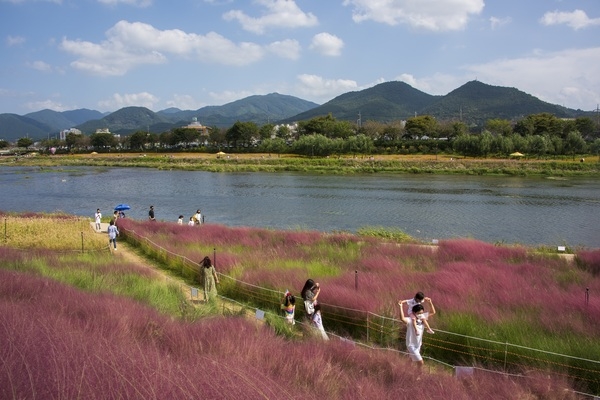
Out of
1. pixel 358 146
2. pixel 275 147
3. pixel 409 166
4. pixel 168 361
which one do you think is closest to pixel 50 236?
pixel 168 361

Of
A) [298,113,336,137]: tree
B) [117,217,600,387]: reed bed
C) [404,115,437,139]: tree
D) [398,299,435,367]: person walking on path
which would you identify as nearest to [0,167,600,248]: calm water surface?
[117,217,600,387]: reed bed

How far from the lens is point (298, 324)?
10789 millimetres

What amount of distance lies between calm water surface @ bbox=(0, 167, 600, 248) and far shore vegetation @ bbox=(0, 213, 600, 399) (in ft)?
45.2

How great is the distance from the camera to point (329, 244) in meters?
20.2

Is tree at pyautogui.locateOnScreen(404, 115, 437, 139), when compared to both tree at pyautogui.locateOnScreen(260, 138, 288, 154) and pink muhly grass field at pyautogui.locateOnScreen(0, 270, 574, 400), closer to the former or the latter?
tree at pyautogui.locateOnScreen(260, 138, 288, 154)

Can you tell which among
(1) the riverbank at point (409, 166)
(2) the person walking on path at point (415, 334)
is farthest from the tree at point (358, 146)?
(2) the person walking on path at point (415, 334)

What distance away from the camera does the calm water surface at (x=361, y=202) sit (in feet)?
107

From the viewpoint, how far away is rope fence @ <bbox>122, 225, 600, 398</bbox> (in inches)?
321

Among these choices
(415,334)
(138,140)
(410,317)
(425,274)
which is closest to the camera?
(415,334)

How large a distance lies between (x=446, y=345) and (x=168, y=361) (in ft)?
21.1

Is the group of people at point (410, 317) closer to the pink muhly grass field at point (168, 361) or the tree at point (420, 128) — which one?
the pink muhly grass field at point (168, 361)

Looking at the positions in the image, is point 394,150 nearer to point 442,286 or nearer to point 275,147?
point 275,147

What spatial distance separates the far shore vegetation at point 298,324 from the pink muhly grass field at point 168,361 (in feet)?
0.08

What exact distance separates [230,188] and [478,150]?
56644 millimetres
